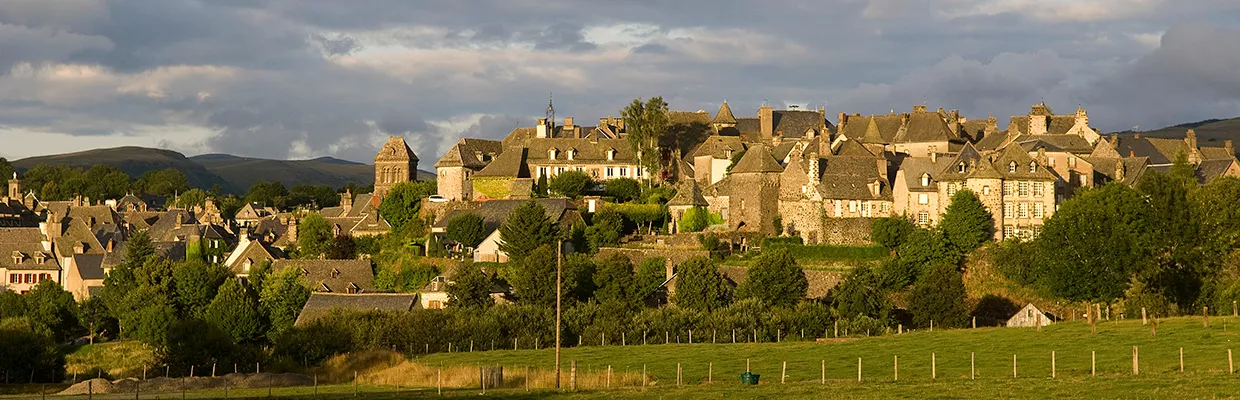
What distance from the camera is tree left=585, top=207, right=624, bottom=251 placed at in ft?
306

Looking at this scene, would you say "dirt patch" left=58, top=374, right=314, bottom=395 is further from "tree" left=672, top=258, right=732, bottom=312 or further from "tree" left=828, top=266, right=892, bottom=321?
"tree" left=828, top=266, right=892, bottom=321

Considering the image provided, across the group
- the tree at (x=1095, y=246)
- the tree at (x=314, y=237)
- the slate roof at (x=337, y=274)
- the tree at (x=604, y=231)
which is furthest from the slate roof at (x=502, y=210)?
the tree at (x=1095, y=246)

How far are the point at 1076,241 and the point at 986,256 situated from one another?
764 cm

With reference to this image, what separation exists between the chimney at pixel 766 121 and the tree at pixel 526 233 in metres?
27.4

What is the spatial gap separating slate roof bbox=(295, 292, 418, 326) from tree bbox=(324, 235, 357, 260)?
43.3ft

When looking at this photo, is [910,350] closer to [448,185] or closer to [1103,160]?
[1103,160]

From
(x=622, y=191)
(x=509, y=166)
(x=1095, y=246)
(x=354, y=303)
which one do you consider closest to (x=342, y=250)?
(x=509, y=166)

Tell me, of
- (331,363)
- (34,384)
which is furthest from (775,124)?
(34,384)

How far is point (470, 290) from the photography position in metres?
84.1

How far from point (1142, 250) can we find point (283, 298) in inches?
1798

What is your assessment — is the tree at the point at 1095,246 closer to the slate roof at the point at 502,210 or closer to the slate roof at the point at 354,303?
the slate roof at the point at 502,210

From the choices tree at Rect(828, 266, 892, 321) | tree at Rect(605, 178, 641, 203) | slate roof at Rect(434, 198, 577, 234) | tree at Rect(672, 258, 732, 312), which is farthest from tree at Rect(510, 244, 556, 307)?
tree at Rect(605, 178, 641, 203)

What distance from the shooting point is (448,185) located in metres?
108

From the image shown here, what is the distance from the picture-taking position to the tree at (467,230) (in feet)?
310
